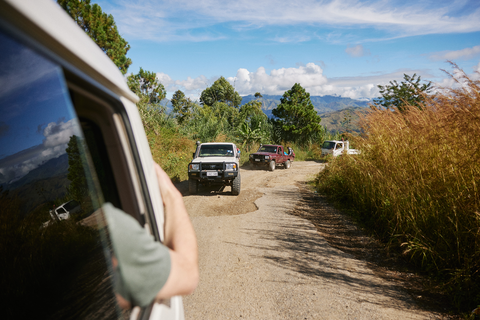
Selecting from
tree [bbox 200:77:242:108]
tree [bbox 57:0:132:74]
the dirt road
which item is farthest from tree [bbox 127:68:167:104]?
tree [bbox 200:77:242:108]

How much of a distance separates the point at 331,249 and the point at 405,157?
2.10 meters

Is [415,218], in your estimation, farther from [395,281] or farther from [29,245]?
[29,245]

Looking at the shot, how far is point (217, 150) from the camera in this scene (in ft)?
33.5

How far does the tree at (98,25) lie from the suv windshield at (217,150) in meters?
6.37

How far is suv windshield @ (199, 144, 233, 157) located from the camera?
10.0 m

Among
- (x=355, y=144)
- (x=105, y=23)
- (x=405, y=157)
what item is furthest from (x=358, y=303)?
(x=105, y=23)

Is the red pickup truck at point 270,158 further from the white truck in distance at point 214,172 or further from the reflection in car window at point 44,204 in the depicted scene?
the reflection in car window at point 44,204

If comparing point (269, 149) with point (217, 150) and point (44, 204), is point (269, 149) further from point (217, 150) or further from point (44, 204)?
point (44, 204)

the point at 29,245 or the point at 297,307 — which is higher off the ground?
the point at 29,245

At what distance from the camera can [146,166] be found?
1045 millimetres

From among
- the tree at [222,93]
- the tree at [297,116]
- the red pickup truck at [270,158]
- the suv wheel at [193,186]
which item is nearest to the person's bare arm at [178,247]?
the suv wheel at [193,186]

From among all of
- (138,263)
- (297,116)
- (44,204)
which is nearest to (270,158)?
(138,263)

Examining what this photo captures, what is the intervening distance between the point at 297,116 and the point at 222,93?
38.2m

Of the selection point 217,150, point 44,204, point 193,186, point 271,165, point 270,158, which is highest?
point 44,204
